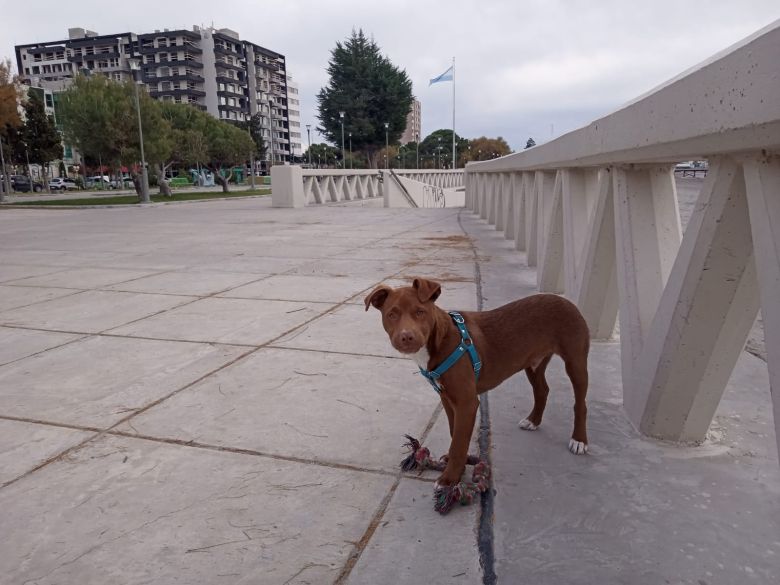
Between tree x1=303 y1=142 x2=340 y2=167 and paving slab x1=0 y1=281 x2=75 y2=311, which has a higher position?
tree x1=303 y1=142 x2=340 y2=167

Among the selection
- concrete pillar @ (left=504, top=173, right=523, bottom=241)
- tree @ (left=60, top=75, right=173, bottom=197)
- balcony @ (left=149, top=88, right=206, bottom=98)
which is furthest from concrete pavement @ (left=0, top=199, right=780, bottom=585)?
balcony @ (left=149, top=88, right=206, bottom=98)

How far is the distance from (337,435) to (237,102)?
10784 cm

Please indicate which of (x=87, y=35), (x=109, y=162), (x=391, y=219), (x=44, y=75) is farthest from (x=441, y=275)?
(x=44, y=75)

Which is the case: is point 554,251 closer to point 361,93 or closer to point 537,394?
point 537,394

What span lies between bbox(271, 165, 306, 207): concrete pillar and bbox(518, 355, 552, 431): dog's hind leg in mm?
22440

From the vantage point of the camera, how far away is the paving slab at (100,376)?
326 cm

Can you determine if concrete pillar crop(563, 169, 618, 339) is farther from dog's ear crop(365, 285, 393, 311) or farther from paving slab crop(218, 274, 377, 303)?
paving slab crop(218, 274, 377, 303)

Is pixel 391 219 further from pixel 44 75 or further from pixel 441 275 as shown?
pixel 44 75

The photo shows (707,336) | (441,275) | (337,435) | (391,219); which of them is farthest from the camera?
(391,219)

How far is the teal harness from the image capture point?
7.48ft

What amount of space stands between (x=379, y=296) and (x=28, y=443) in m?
2.02

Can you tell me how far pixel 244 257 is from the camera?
9.11 m

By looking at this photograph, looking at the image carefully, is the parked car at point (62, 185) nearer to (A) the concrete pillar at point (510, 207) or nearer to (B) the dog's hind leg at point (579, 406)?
(A) the concrete pillar at point (510, 207)

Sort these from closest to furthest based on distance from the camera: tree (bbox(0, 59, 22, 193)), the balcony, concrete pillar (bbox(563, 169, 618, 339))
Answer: concrete pillar (bbox(563, 169, 618, 339)), tree (bbox(0, 59, 22, 193)), the balcony
